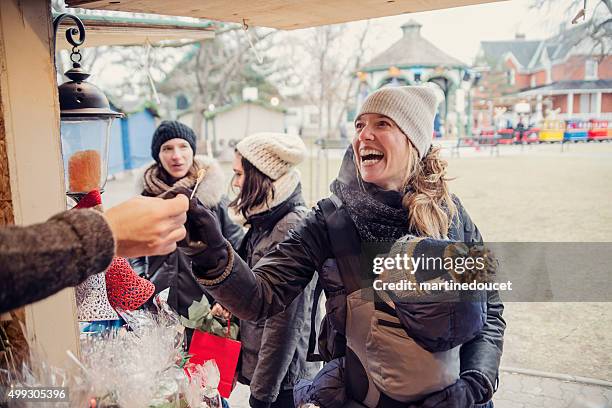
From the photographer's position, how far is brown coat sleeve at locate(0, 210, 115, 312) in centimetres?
67

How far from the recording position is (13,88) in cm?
102

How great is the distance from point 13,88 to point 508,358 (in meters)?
4.39

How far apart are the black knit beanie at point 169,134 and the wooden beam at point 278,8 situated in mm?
1408

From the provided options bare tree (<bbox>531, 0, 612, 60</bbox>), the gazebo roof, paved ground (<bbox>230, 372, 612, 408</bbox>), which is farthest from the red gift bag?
the gazebo roof

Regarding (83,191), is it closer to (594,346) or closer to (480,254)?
(480,254)

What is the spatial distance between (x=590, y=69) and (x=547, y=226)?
208 centimetres

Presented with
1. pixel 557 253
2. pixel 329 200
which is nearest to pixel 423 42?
pixel 557 253

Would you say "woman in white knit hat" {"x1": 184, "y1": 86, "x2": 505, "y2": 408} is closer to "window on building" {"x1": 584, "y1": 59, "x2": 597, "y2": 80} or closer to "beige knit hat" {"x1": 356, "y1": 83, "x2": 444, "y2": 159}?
"beige knit hat" {"x1": 356, "y1": 83, "x2": 444, "y2": 159}

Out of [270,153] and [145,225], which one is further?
[270,153]

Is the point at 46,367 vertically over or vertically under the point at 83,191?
under

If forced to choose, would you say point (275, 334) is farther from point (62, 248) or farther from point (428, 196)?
point (62, 248)

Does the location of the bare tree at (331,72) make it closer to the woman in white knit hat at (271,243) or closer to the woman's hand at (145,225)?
the woman in white knit hat at (271,243)

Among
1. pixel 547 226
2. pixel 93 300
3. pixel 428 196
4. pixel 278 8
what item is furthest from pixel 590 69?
pixel 93 300

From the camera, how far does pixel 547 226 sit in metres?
5.35
